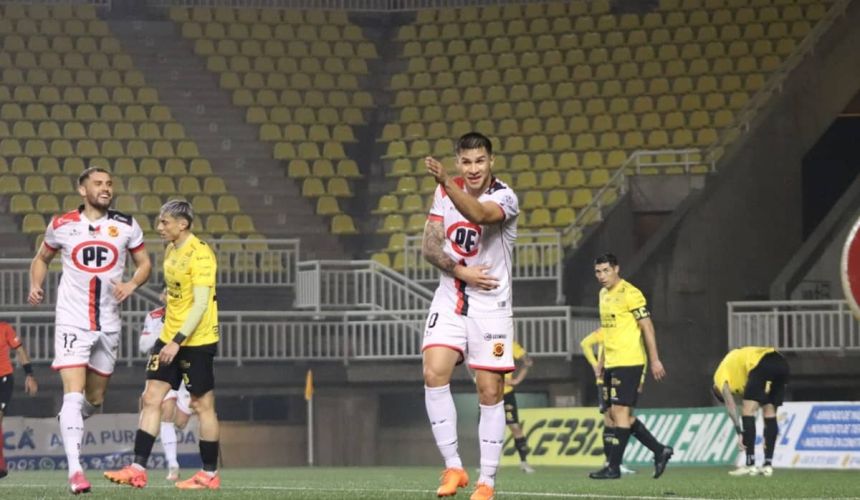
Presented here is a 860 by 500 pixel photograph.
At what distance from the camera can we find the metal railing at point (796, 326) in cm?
2675

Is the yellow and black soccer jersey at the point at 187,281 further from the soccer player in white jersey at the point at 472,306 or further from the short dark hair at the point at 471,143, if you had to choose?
the short dark hair at the point at 471,143

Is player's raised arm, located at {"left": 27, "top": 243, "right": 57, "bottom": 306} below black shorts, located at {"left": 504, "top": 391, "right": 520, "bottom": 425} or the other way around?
the other way around

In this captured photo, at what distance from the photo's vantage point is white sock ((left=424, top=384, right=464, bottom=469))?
11422 millimetres

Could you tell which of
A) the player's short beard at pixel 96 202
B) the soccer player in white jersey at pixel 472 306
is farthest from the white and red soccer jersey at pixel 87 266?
the soccer player in white jersey at pixel 472 306

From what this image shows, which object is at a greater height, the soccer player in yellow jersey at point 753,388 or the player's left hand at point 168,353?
the player's left hand at point 168,353

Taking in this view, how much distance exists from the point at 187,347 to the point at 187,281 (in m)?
0.61

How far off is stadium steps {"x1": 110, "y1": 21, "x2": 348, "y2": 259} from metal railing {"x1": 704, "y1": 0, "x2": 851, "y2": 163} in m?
6.76

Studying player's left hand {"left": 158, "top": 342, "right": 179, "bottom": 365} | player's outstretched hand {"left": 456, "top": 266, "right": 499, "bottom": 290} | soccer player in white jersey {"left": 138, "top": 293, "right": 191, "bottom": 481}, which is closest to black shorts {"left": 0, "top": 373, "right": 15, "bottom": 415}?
soccer player in white jersey {"left": 138, "top": 293, "right": 191, "bottom": 481}

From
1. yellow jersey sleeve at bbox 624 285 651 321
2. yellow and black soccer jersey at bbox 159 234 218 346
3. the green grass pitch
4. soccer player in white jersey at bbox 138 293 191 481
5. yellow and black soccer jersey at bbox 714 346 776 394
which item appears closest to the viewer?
the green grass pitch

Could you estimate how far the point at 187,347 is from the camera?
14.2 m

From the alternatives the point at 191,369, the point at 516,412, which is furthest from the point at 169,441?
the point at 516,412

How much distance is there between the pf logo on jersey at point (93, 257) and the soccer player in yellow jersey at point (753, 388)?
8450 mm

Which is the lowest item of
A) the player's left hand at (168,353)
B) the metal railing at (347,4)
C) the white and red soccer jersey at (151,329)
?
the player's left hand at (168,353)

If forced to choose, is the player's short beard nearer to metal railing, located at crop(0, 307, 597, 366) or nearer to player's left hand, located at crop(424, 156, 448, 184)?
player's left hand, located at crop(424, 156, 448, 184)
